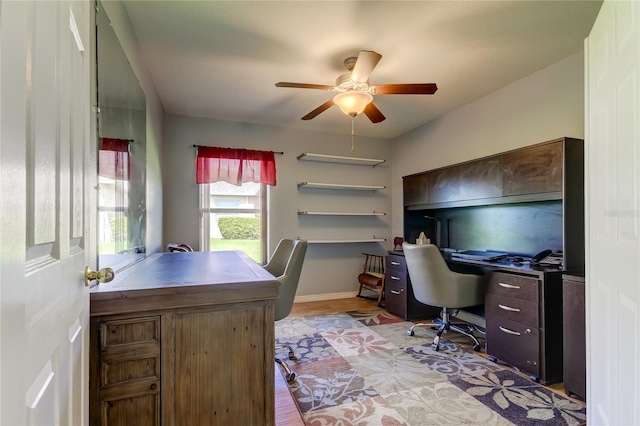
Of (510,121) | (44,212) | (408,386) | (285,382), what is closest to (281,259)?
(285,382)

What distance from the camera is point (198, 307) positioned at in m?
1.11

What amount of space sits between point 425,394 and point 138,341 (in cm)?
178

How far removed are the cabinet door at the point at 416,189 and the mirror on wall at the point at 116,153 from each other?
2970mm

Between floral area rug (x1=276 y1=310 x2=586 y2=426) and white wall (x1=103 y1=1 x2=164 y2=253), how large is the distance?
164cm

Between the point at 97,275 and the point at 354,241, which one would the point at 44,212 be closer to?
the point at 97,275

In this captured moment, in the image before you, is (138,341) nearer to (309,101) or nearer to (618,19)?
(618,19)

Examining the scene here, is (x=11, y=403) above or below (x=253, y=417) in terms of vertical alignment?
above

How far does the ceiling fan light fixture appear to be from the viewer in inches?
92.7

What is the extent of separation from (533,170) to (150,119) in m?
3.33

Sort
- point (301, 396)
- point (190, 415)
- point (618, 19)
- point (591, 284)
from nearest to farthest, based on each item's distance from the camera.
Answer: point (618, 19)
point (190, 415)
point (591, 284)
point (301, 396)

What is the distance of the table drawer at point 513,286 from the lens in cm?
216

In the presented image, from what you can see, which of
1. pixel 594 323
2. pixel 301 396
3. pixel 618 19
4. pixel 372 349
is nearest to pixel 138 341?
pixel 301 396

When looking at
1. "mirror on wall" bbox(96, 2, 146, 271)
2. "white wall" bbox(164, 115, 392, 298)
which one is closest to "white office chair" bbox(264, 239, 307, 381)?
"mirror on wall" bbox(96, 2, 146, 271)

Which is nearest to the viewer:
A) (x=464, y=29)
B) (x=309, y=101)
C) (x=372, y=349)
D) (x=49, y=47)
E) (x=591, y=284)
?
(x=49, y=47)
